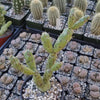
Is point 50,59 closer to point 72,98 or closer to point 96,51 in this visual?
point 72,98

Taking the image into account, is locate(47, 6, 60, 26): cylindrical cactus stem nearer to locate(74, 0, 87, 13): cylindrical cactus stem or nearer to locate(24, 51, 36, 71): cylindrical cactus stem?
locate(74, 0, 87, 13): cylindrical cactus stem

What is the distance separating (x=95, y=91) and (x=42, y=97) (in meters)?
0.53

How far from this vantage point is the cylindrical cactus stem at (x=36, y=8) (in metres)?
2.22

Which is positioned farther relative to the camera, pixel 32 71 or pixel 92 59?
pixel 92 59

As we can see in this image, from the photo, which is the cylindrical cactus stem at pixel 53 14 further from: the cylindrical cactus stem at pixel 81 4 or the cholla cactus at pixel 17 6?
the cholla cactus at pixel 17 6

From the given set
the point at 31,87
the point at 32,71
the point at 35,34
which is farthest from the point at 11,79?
the point at 35,34

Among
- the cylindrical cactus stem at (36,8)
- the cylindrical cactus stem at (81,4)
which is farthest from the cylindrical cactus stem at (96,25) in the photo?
the cylindrical cactus stem at (36,8)

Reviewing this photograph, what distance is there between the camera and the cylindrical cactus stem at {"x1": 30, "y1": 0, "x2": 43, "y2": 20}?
2219mm

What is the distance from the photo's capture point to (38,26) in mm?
2338

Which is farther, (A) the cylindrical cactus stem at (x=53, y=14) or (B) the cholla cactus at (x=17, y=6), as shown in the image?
(B) the cholla cactus at (x=17, y=6)

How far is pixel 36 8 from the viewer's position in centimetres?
227

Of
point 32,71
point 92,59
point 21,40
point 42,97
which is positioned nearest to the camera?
point 32,71

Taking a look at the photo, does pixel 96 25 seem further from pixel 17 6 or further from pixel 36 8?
pixel 17 6

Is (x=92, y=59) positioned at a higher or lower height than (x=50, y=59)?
lower
